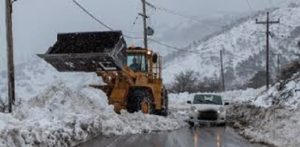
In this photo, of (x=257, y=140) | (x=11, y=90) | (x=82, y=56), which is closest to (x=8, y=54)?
(x=11, y=90)

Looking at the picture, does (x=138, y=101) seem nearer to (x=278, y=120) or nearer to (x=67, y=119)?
(x=278, y=120)

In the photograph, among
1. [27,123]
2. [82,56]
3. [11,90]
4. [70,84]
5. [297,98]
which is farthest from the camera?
[297,98]

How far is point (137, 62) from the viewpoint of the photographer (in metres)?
30.9

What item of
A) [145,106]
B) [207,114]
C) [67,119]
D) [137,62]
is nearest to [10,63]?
[67,119]

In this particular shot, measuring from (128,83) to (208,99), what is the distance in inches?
226

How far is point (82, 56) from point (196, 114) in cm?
810

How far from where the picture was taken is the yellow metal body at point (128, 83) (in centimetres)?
2855

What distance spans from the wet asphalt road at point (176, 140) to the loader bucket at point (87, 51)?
3.81m

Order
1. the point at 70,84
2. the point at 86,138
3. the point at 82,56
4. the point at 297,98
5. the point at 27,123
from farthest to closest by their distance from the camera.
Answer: the point at 297,98, the point at 70,84, the point at 82,56, the point at 86,138, the point at 27,123

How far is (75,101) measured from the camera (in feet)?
84.2

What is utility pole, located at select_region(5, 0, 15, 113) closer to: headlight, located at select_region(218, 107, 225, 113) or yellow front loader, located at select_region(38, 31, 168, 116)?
yellow front loader, located at select_region(38, 31, 168, 116)

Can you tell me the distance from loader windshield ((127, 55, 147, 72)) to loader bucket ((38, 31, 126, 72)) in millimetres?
3484

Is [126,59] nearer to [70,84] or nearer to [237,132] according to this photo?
[70,84]

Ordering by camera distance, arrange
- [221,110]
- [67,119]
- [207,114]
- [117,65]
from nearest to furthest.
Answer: [67,119] → [117,65] → [207,114] → [221,110]
